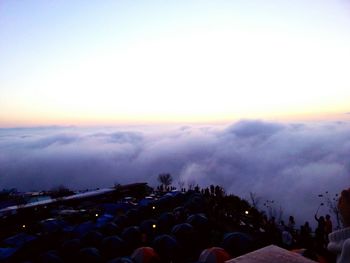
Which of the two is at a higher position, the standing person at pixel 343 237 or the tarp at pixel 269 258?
the standing person at pixel 343 237

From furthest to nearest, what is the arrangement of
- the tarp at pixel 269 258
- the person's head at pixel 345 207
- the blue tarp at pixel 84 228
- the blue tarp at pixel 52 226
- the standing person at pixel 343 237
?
1. the blue tarp at pixel 52 226
2. the blue tarp at pixel 84 228
3. the tarp at pixel 269 258
4. the person's head at pixel 345 207
5. the standing person at pixel 343 237

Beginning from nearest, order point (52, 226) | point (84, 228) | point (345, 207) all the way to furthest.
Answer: point (345, 207), point (84, 228), point (52, 226)

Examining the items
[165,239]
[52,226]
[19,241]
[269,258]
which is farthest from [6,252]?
[269,258]

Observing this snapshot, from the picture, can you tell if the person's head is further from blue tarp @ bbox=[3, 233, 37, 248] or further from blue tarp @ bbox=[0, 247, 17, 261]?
blue tarp @ bbox=[3, 233, 37, 248]

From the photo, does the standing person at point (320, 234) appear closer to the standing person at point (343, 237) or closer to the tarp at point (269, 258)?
the tarp at point (269, 258)

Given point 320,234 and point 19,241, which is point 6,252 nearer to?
point 19,241

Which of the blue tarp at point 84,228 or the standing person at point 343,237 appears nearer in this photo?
the standing person at point 343,237

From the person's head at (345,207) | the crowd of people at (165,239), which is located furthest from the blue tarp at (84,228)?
the person's head at (345,207)

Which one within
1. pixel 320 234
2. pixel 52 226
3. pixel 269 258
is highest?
pixel 269 258

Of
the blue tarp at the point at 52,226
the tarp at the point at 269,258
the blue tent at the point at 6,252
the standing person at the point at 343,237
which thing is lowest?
the blue tarp at the point at 52,226
